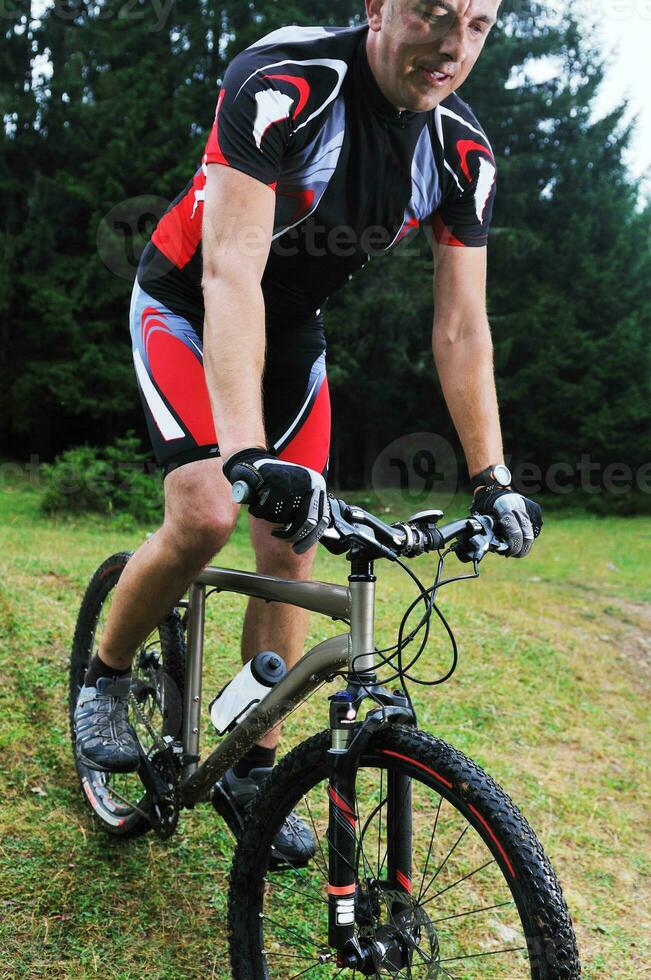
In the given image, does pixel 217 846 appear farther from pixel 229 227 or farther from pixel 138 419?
pixel 138 419

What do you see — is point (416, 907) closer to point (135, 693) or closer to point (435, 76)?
point (135, 693)

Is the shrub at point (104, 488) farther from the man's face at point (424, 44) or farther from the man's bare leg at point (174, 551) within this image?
the man's face at point (424, 44)

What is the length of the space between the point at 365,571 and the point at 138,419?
16034 mm

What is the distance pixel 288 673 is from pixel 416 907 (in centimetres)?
51

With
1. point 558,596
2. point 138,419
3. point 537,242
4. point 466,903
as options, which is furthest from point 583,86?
point 466,903

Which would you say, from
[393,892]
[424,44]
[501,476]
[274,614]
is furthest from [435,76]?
[393,892]

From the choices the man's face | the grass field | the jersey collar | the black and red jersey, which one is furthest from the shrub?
the man's face

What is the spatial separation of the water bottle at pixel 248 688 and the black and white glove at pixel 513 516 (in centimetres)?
59

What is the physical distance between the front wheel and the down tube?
0.45ft

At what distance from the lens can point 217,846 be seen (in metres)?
2.81

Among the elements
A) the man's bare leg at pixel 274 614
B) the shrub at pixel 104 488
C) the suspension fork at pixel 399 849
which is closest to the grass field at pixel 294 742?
the man's bare leg at pixel 274 614

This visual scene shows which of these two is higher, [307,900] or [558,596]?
[307,900]

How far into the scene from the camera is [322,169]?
2.06m

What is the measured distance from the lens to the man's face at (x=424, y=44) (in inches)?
69.5
